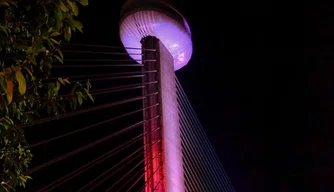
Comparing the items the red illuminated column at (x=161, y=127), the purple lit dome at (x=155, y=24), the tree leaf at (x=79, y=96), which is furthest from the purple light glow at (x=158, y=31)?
the tree leaf at (x=79, y=96)

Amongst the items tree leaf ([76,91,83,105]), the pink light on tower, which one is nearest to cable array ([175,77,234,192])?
the pink light on tower

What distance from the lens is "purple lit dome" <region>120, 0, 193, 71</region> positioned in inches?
182

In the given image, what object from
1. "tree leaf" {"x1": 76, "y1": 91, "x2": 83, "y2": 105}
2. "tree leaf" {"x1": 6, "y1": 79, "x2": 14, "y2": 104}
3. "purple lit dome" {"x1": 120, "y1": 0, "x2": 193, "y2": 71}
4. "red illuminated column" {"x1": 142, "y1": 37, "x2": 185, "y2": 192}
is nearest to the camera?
"tree leaf" {"x1": 6, "y1": 79, "x2": 14, "y2": 104}

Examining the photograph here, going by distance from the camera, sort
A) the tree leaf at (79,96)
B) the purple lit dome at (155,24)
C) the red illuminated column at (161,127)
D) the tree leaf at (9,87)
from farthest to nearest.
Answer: the purple lit dome at (155,24)
the red illuminated column at (161,127)
the tree leaf at (79,96)
the tree leaf at (9,87)

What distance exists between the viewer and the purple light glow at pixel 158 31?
4633 mm

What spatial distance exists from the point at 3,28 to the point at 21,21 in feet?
0.49

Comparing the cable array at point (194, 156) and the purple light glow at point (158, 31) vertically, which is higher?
the purple light glow at point (158, 31)

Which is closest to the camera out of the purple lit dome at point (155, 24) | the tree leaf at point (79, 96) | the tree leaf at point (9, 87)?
the tree leaf at point (9, 87)

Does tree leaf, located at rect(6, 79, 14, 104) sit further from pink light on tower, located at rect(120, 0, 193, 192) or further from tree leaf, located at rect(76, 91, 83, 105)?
pink light on tower, located at rect(120, 0, 193, 192)

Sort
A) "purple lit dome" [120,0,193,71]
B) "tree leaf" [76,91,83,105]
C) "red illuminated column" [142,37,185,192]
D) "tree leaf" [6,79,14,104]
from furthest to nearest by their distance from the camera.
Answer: "purple lit dome" [120,0,193,71]
"red illuminated column" [142,37,185,192]
"tree leaf" [76,91,83,105]
"tree leaf" [6,79,14,104]

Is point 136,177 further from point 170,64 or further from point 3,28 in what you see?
point 3,28

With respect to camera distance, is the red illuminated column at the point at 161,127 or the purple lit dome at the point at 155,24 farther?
the purple lit dome at the point at 155,24

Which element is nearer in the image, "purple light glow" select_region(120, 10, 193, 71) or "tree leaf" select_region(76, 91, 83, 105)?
"tree leaf" select_region(76, 91, 83, 105)

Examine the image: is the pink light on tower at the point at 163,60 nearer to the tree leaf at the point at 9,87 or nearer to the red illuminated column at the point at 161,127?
the red illuminated column at the point at 161,127
